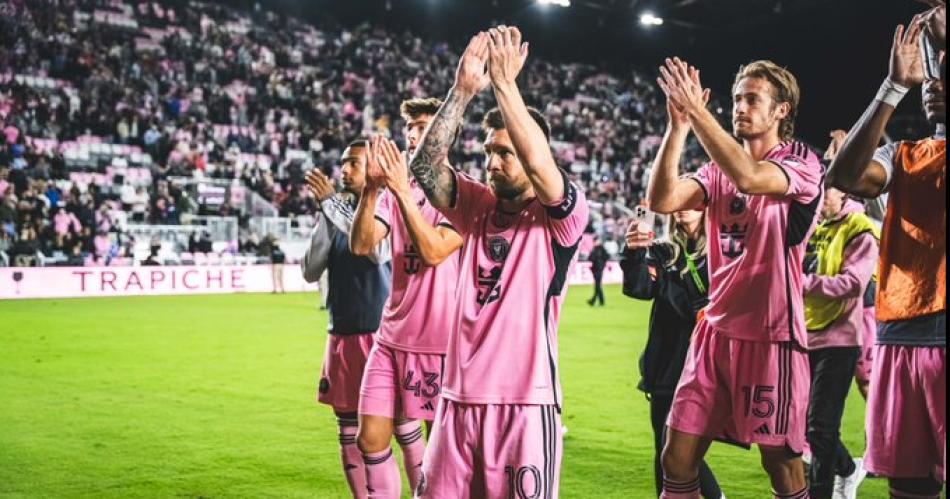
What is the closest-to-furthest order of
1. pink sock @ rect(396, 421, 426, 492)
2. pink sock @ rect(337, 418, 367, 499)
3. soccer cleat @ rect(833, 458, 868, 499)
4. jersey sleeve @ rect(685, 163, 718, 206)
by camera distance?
jersey sleeve @ rect(685, 163, 718, 206) → pink sock @ rect(396, 421, 426, 492) → pink sock @ rect(337, 418, 367, 499) → soccer cleat @ rect(833, 458, 868, 499)

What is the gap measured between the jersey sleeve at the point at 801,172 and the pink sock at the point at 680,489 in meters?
1.44

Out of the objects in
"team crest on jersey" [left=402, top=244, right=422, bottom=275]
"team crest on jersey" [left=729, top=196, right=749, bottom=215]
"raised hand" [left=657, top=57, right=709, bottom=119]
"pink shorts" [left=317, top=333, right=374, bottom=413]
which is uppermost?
"raised hand" [left=657, top=57, right=709, bottom=119]

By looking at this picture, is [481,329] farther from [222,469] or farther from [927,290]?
[222,469]

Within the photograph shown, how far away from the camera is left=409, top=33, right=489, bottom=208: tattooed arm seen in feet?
13.0

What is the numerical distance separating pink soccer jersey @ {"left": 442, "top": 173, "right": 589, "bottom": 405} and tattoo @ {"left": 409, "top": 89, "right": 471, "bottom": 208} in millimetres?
286

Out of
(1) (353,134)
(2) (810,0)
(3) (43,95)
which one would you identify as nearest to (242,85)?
(1) (353,134)

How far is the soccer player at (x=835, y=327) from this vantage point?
5.85 metres

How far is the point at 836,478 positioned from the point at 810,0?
3457 centimetres

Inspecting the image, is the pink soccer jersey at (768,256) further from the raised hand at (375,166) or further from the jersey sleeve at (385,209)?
the jersey sleeve at (385,209)

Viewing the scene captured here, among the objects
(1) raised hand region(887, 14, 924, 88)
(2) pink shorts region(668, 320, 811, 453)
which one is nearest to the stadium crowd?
(2) pink shorts region(668, 320, 811, 453)

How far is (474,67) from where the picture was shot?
12.7ft

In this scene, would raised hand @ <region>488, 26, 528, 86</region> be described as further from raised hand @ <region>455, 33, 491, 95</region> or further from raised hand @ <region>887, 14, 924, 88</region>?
raised hand @ <region>887, 14, 924, 88</region>

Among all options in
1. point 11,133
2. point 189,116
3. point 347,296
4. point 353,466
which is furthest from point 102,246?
point 353,466

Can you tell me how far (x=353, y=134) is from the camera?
116ft
